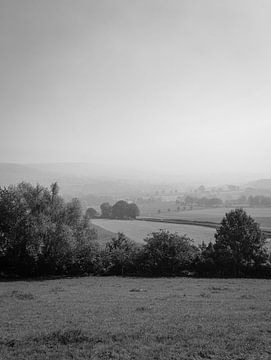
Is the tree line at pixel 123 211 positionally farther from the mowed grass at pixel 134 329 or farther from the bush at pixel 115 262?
the mowed grass at pixel 134 329

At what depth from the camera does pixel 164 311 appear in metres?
19.6

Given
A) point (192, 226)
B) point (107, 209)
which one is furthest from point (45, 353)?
point (107, 209)

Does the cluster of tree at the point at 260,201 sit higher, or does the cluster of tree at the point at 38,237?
the cluster of tree at the point at 260,201

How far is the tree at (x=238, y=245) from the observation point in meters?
45.9

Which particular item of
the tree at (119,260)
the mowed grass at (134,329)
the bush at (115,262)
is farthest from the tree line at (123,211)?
→ the mowed grass at (134,329)

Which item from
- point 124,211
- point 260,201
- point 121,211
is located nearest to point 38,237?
point 124,211

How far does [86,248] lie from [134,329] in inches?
1281

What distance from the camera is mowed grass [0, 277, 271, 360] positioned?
1235cm

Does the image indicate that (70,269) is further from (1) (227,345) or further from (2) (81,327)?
(1) (227,345)

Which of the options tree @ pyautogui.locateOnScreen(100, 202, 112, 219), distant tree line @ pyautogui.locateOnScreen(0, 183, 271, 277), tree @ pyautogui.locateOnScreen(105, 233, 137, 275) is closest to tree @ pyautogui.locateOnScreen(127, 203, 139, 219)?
tree @ pyautogui.locateOnScreen(100, 202, 112, 219)

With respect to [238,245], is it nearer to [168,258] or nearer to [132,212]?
[168,258]

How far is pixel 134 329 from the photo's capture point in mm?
14914

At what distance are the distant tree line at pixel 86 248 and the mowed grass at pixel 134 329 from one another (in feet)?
65.9

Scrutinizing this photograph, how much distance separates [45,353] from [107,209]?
126 metres
